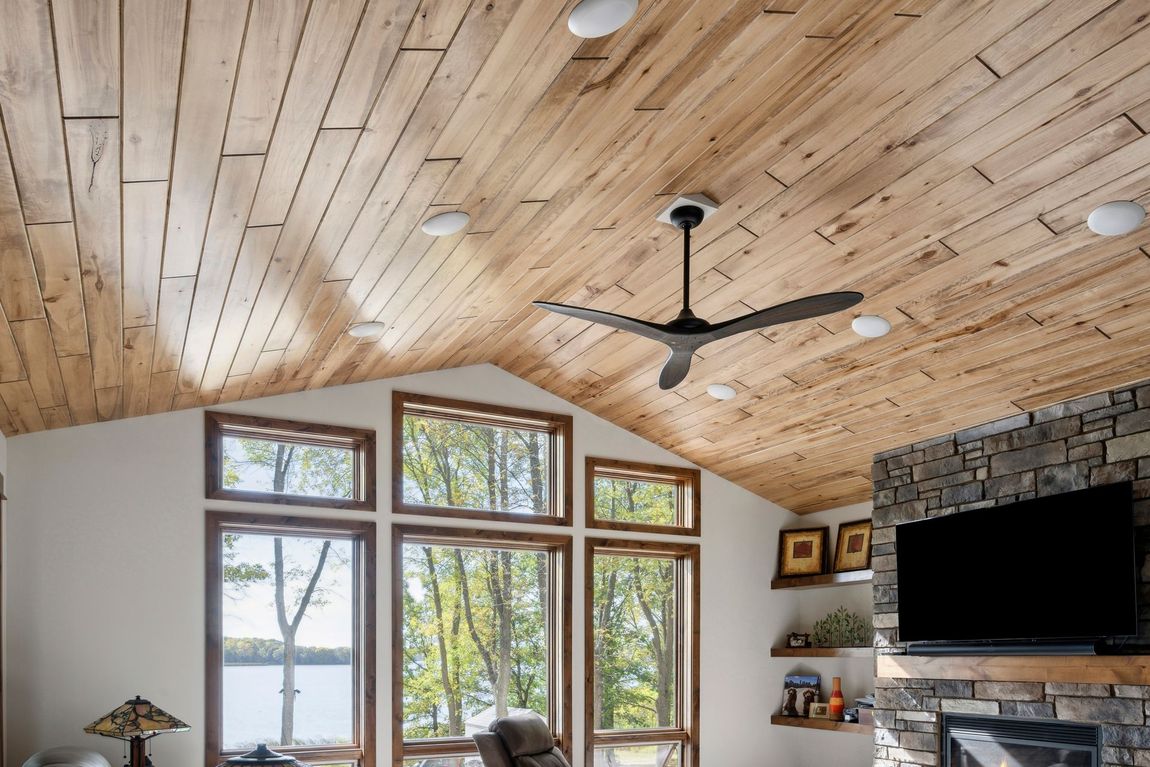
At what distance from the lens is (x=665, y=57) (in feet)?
10.9

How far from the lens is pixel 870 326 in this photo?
17.8ft

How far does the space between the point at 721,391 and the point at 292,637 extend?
3082mm

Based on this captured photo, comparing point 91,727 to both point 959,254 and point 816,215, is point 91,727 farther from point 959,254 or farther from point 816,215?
point 959,254

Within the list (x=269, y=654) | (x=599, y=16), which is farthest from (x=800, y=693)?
(x=599, y=16)

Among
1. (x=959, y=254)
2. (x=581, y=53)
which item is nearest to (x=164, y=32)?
(x=581, y=53)

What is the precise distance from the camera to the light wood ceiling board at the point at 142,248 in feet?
10.2

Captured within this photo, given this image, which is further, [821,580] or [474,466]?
[821,580]

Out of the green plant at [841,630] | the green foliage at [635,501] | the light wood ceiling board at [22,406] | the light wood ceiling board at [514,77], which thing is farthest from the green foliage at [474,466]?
the light wood ceiling board at [514,77]

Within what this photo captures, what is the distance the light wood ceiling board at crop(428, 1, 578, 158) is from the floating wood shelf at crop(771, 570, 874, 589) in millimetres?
4866

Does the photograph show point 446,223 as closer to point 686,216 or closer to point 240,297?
point 240,297

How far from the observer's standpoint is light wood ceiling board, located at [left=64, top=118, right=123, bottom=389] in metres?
2.70

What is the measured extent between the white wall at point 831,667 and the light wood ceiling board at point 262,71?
6068 millimetres

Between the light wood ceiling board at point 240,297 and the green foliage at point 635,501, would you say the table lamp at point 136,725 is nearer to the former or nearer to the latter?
the light wood ceiling board at point 240,297

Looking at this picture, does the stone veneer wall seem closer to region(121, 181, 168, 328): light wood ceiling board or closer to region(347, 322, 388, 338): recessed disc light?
region(347, 322, 388, 338): recessed disc light
